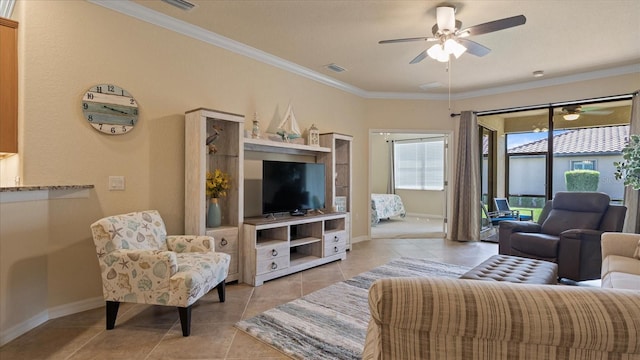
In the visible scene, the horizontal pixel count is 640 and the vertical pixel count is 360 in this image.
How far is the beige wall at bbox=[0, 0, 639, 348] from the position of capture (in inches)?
96.6

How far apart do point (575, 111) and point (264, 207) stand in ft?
17.2

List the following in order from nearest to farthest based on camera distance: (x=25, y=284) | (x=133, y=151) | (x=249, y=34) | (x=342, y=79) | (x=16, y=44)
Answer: (x=25, y=284), (x=16, y=44), (x=133, y=151), (x=249, y=34), (x=342, y=79)

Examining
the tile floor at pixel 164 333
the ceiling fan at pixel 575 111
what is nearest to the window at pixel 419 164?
the ceiling fan at pixel 575 111

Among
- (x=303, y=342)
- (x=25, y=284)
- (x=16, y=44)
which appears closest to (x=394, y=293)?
(x=303, y=342)

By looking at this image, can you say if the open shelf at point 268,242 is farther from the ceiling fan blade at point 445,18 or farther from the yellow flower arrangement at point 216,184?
the ceiling fan blade at point 445,18

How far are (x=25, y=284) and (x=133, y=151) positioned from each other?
1311 millimetres

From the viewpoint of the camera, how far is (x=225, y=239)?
3.32m

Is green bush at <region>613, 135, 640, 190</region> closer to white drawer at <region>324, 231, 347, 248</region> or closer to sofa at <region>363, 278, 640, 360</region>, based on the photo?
white drawer at <region>324, 231, 347, 248</region>

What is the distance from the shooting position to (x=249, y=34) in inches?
140

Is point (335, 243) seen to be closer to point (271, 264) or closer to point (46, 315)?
point (271, 264)

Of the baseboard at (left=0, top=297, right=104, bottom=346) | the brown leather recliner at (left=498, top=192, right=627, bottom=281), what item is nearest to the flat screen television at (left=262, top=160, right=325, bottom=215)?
the baseboard at (left=0, top=297, right=104, bottom=346)

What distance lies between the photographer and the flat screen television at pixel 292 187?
3.80m

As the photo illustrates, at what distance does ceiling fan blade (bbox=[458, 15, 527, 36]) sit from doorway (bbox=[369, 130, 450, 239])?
5087 mm

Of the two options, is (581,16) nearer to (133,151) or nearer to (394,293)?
(394,293)
